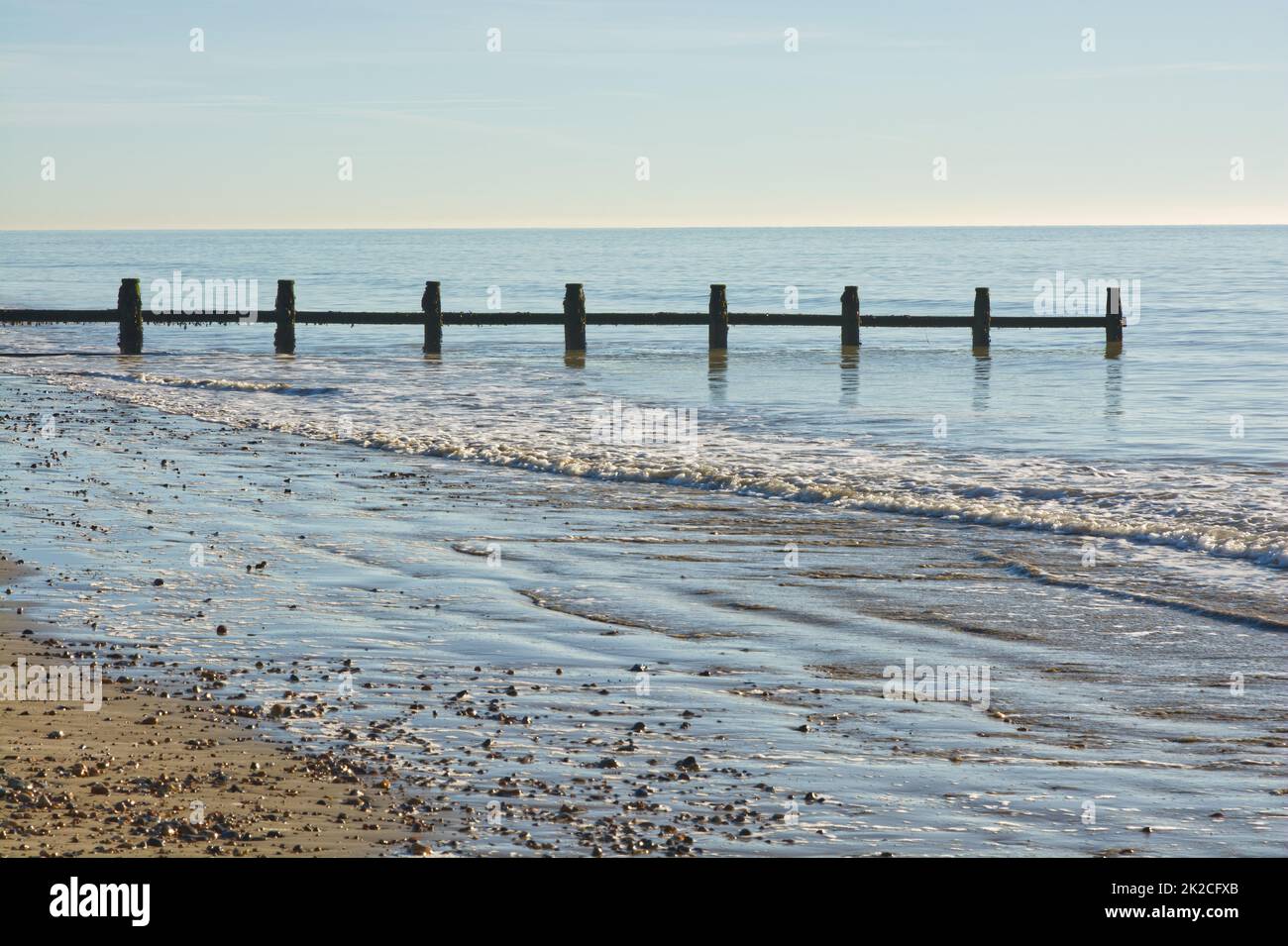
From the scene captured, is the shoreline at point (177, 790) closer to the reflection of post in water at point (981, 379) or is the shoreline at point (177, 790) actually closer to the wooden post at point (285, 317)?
the reflection of post in water at point (981, 379)

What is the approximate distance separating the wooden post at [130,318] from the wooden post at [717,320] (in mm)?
10824

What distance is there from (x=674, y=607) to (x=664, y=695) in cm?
182

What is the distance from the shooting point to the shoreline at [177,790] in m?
4.69

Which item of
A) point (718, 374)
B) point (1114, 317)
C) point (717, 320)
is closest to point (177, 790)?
point (718, 374)

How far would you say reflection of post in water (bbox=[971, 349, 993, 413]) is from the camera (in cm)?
2183

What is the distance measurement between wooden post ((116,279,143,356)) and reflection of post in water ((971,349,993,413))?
51.1 ft

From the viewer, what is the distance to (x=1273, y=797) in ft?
17.2

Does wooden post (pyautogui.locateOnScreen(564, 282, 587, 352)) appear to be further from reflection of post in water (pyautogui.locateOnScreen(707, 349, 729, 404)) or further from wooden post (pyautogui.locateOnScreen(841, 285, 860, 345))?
wooden post (pyautogui.locateOnScreen(841, 285, 860, 345))

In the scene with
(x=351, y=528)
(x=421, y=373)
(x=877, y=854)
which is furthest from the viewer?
(x=421, y=373)

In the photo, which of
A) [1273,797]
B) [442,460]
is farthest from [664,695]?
[442,460]

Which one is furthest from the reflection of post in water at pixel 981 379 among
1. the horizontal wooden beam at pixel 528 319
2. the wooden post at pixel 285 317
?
the wooden post at pixel 285 317

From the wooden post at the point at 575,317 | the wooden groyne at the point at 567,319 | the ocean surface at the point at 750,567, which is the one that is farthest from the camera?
the wooden post at the point at 575,317

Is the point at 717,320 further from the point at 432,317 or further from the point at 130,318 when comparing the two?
the point at 130,318
